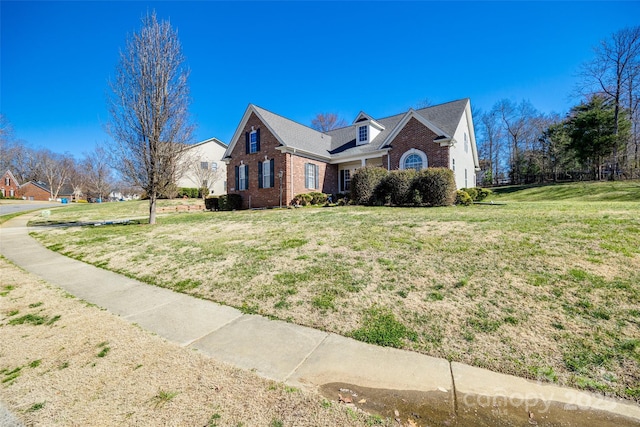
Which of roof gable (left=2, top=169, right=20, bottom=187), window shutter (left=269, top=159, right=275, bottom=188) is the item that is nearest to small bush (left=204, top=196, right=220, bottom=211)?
window shutter (left=269, top=159, right=275, bottom=188)

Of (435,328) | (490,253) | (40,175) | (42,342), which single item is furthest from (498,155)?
(40,175)

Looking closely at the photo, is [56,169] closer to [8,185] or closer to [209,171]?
[8,185]

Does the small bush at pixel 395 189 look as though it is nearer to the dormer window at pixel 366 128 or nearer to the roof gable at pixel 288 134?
the roof gable at pixel 288 134

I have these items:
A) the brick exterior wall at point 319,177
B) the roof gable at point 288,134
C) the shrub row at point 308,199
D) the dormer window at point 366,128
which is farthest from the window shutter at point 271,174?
the dormer window at point 366,128

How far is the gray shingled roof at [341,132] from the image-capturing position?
17609mm

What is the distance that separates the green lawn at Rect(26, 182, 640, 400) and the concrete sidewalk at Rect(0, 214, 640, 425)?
0.62ft

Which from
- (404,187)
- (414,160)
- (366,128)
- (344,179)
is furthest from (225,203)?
(414,160)

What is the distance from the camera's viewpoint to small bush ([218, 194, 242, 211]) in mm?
19984

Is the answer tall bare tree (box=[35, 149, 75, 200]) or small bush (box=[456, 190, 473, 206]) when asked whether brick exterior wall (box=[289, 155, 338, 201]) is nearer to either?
small bush (box=[456, 190, 473, 206])

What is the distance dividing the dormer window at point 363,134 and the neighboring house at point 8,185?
7008cm

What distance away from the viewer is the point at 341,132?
2411 centimetres

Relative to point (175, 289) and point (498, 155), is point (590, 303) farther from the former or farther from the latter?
point (498, 155)

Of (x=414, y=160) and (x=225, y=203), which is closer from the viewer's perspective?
(x=414, y=160)

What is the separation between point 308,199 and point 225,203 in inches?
256
